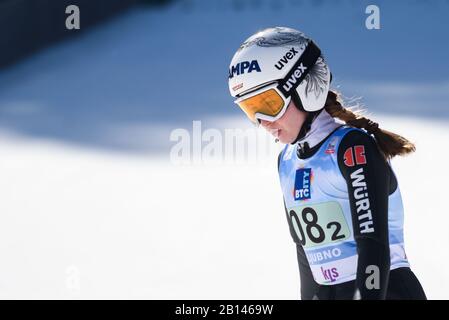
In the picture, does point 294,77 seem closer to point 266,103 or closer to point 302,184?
point 266,103

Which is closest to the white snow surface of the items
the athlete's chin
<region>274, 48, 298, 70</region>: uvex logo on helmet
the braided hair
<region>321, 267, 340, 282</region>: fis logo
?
<region>321, 267, 340, 282</region>: fis logo

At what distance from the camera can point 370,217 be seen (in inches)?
158

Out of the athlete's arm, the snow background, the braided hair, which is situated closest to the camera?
the athlete's arm

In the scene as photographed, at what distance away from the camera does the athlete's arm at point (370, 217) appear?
3.96 metres

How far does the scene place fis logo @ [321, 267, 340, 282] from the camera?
173 inches

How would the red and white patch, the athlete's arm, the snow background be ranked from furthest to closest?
the snow background → the red and white patch → the athlete's arm

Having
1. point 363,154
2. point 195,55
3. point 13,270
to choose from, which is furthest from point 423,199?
point 195,55

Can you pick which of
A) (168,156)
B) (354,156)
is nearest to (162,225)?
(168,156)

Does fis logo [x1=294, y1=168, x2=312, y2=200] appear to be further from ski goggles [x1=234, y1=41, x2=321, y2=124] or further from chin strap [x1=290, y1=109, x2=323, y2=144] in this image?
ski goggles [x1=234, y1=41, x2=321, y2=124]

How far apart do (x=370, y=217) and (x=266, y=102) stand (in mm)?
578

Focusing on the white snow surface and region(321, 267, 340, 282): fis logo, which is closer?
region(321, 267, 340, 282): fis logo

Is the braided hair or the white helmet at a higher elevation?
the white helmet

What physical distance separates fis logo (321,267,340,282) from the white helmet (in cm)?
59

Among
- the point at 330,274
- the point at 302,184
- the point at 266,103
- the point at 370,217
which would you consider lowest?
the point at 330,274
